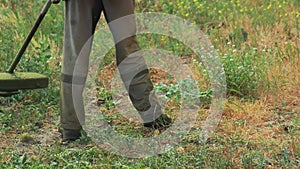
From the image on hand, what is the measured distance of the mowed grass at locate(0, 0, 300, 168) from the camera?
3.84 meters

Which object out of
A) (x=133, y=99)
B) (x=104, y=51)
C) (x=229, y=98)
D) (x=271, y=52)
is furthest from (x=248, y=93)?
(x=104, y=51)

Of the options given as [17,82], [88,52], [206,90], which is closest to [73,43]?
[88,52]

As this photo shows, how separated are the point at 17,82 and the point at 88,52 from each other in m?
0.59

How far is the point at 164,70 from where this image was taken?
224 inches

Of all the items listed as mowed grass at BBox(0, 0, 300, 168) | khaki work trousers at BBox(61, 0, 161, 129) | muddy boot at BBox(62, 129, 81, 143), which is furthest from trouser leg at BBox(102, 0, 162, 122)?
muddy boot at BBox(62, 129, 81, 143)

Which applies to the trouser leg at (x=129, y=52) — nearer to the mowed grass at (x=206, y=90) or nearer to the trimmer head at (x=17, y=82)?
the mowed grass at (x=206, y=90)

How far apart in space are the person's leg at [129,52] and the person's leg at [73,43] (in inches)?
4.9

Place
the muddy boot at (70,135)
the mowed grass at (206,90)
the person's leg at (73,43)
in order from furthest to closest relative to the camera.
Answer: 1. the muddy boot at (70,135)
2. the person's leg at (73,43)
3. the mowed grass at (206,90)

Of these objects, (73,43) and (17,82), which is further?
(17,82)

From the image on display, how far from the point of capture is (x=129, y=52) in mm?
4125

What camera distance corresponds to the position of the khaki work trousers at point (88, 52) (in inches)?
160

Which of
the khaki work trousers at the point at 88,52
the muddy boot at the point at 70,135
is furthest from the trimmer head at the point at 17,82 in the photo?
the muddy boot at the point at 70,135

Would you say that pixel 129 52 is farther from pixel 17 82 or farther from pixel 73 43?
pixel 17 82

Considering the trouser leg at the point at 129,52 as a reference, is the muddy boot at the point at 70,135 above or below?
below
